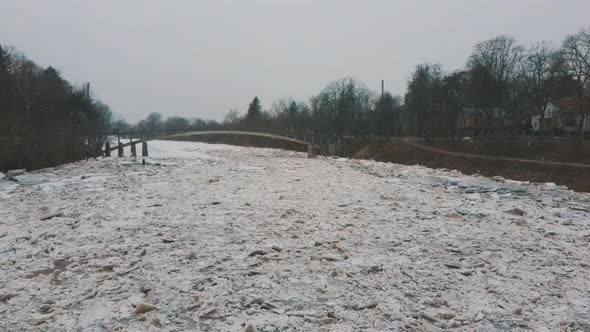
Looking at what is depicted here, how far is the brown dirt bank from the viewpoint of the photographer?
27.1 metres

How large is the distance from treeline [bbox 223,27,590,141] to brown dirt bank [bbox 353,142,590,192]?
626 cm

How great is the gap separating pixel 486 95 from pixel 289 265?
1934 inches

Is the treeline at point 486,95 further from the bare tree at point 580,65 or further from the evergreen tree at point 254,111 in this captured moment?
the evergreen tree at point 254,111

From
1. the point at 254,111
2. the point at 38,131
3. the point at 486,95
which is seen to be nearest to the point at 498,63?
the point at 486,95

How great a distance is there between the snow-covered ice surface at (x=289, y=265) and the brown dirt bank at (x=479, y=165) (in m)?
17.6

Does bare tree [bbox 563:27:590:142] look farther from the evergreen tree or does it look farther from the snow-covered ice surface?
the evergreen tree

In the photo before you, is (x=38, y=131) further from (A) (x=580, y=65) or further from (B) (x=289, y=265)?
(A) (x=580, y=65)

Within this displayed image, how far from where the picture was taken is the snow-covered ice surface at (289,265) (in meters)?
4.93

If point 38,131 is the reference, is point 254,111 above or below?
above

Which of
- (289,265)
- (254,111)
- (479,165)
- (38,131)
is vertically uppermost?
(254,111)

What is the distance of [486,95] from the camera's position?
4812cm

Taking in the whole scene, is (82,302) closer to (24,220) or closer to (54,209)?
(24,220)

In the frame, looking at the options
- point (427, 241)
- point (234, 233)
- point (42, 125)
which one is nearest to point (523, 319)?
point (427, 241)

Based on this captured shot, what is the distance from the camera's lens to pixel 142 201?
41.3 feet
